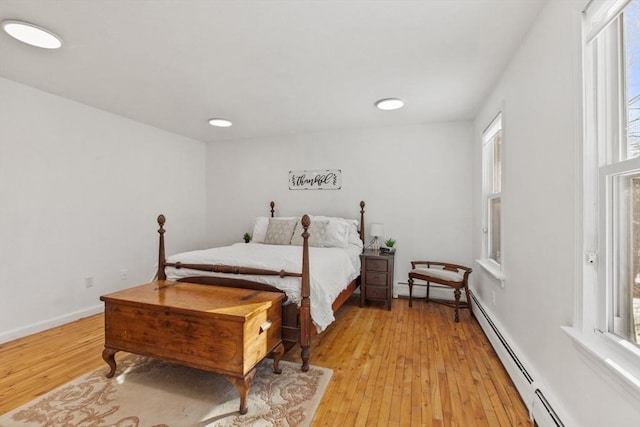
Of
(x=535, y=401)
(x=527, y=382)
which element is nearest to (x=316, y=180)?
(x=527, y=382)

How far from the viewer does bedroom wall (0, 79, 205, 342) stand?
2.68 meters

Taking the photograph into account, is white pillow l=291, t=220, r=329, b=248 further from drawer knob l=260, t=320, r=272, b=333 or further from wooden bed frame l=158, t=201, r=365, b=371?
drawer knob l=260, t=320, r=272, b=333

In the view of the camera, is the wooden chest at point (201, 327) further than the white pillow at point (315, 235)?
No

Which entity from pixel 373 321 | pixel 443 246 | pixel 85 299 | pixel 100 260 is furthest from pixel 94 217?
pixel 443 246

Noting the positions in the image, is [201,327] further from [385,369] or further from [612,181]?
[612,181]

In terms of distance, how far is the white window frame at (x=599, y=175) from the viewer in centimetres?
118

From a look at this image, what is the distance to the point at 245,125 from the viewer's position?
158 inches

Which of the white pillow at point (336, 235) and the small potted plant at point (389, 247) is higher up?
the white pillow at point (336, 235)

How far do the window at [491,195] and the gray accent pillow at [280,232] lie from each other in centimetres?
220

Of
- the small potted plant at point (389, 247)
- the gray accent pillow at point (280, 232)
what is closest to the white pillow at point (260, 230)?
the gray accent pillow at point (280, 232)

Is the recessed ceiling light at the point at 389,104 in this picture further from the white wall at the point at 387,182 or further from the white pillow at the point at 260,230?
the white pillow at the point at 260,230

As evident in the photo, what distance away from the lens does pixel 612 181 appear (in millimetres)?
1191

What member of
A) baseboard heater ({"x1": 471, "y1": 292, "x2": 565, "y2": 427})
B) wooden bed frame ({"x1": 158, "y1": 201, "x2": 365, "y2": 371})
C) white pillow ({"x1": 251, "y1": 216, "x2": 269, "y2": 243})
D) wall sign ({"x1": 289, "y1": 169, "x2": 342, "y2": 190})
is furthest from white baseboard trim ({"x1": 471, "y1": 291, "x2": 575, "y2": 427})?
white pillow ({"x1": 251, "y1": 216, "x2": 269, "y2": 243})

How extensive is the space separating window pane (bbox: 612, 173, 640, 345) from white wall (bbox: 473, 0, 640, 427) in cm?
14
